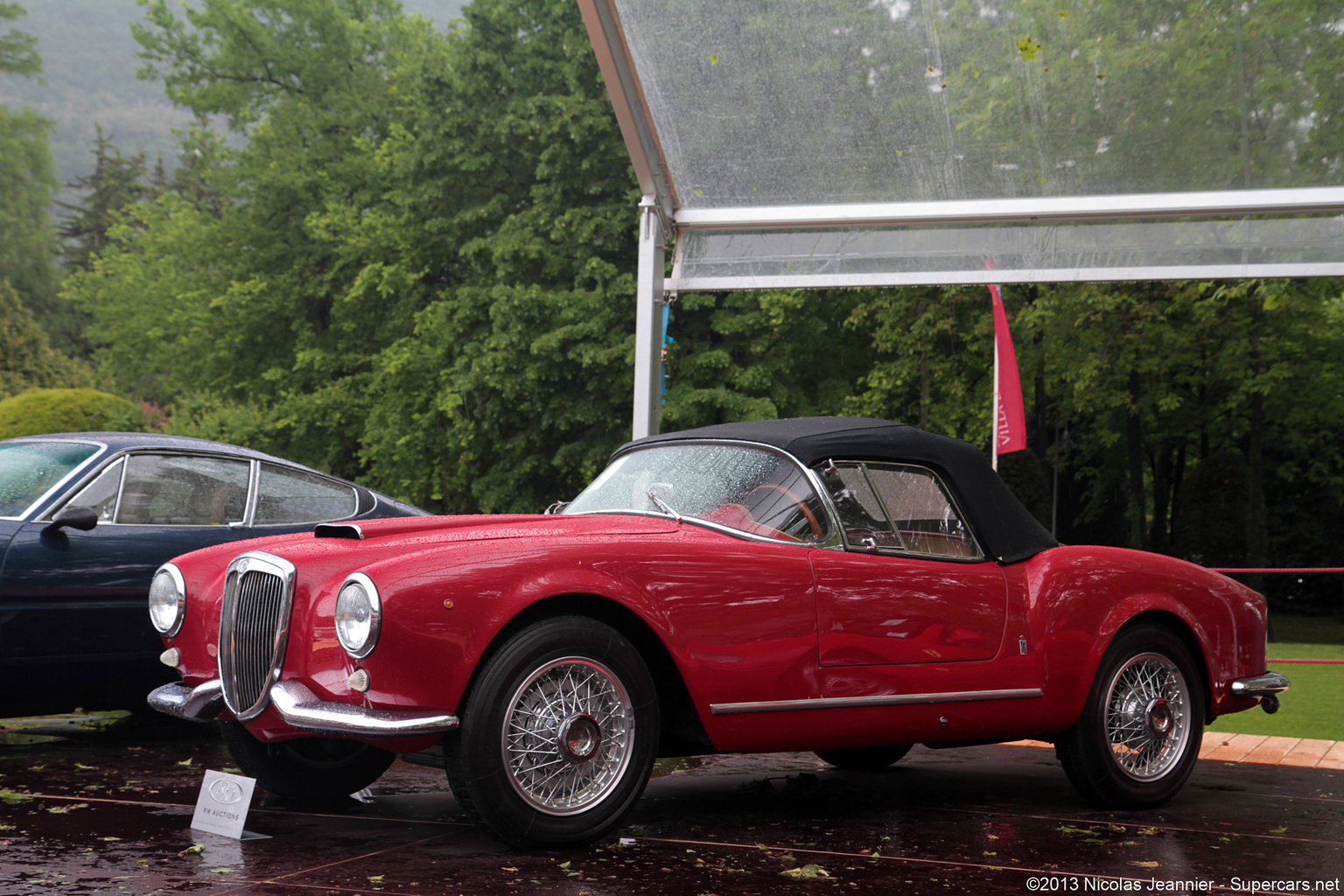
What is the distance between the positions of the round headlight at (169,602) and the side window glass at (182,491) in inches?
72.8

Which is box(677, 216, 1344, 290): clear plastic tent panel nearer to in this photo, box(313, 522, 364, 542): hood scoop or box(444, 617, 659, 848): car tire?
box(313, 522, 364, 542): hood scoop

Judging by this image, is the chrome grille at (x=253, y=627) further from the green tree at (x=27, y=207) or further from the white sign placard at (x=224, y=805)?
the green tree at (x=27, y=207)

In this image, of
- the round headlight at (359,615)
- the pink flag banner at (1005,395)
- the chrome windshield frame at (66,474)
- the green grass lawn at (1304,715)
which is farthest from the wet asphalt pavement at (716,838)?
the pink flag banner at (1005,395)

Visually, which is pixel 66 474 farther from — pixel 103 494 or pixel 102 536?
pixel 102 536

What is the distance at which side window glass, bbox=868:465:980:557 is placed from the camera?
5195 millimetres

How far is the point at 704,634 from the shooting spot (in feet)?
14.3

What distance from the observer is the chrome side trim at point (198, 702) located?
437cm

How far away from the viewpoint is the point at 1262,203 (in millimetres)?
7156

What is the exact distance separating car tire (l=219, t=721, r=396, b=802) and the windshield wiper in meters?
1.58

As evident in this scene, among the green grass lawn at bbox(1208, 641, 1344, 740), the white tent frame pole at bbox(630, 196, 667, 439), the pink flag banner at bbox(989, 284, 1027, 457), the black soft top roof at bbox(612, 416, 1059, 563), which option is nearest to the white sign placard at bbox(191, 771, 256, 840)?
the black soft top roof at bbox(612, 416, 1059, 563)

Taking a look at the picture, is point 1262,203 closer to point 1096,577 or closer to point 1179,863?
point 1096,577

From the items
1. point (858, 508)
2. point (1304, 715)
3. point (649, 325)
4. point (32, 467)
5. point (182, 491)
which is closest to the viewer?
point (858, 508)

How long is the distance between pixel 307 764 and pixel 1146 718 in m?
3.73

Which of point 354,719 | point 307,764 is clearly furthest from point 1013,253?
point 354,719
